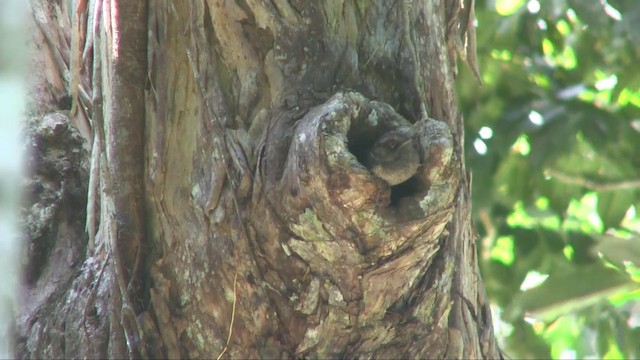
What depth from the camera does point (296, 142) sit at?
1487 mm

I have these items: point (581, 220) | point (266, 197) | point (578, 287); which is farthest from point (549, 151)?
point (266, 197)

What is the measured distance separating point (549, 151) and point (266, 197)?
55.4 inches

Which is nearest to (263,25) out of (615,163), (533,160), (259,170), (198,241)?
(259,170)

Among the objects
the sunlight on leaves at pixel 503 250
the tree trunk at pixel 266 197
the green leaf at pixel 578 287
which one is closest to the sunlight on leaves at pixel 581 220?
the sunlight on leaves at pixel 503 250

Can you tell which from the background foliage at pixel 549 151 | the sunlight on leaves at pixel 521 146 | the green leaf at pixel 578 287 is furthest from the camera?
the sunlight on leaves at pixel 521 146

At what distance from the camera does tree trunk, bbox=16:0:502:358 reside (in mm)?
1475

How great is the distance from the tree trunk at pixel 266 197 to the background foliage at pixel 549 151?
98cm

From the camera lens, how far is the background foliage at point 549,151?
2.77 m

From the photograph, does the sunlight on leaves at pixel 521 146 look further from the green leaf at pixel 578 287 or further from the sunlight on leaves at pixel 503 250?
the green leaf at pixel 578 287

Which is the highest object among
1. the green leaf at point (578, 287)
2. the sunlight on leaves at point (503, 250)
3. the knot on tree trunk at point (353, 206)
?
the knot on tree trunk at point (353, 206)

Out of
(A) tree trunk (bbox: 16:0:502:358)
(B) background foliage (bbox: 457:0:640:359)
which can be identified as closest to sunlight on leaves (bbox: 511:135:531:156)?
(B) background foliage (bbox: 457:0:640:359)

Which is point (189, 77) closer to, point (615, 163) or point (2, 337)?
point (2, 337)

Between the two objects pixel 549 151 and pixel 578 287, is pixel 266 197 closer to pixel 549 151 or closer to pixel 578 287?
pixel 578 287

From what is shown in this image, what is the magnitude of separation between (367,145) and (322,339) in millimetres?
353
